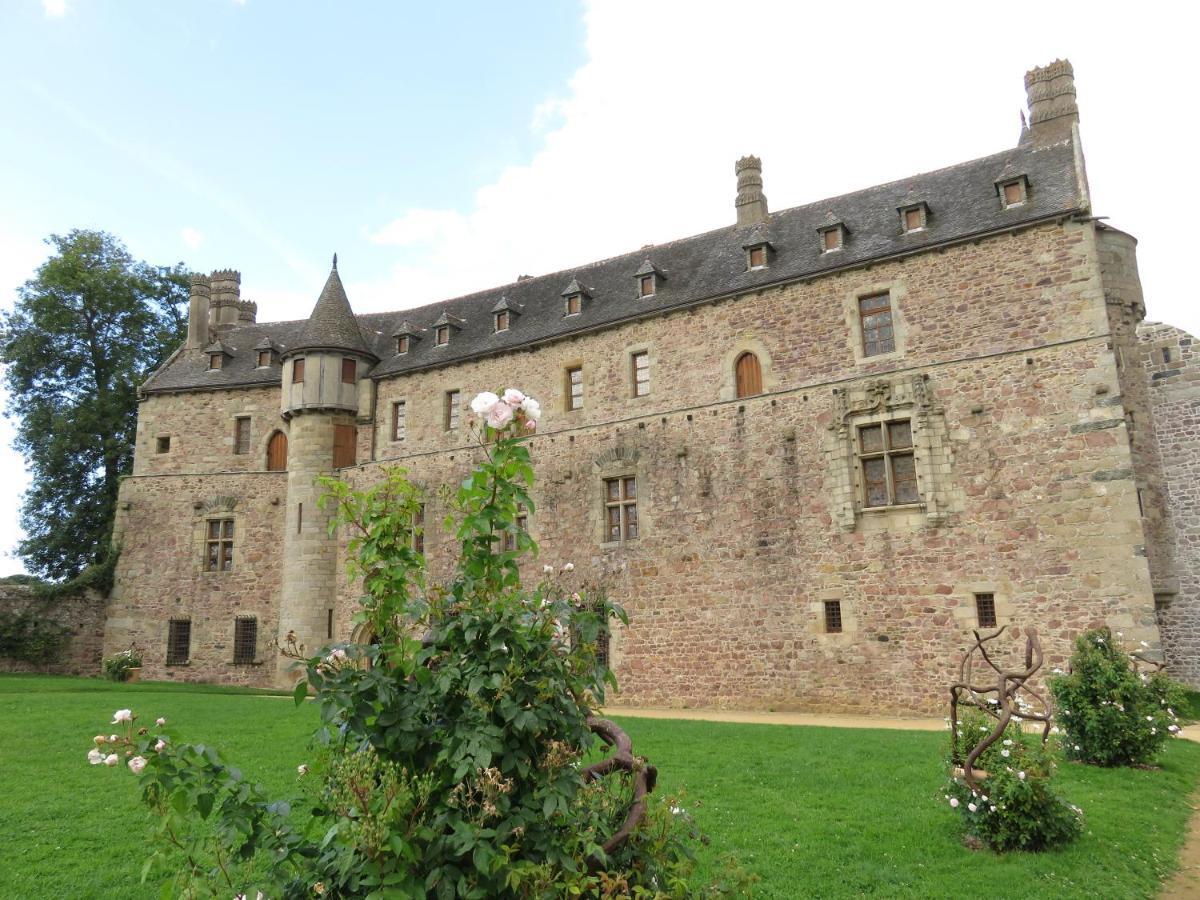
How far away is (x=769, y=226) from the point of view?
21.6 metres

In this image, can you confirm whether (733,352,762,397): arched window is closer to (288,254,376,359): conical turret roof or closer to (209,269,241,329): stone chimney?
(288,254,376,359): conical turret roof

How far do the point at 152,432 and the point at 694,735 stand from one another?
74.5 ft

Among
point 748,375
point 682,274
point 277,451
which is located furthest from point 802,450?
point 277,451

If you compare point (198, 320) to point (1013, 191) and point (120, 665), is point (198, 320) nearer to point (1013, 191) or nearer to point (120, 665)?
point (120, 665)

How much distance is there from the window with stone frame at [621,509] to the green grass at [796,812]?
7.30 metres

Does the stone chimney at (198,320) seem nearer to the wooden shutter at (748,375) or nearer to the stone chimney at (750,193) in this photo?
the stone chimney at (750,193)

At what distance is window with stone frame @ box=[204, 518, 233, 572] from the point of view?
25.5 meters

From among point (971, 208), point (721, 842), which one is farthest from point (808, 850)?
point (971, 208)

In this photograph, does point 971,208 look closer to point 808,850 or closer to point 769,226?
point 769,226

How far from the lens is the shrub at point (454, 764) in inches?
104

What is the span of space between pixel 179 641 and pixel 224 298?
1306 cm

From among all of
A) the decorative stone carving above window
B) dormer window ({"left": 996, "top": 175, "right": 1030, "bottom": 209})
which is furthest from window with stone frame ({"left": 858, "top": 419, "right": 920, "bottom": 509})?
dormer window ({"left": 996, "top": 175, "right": 1030, "bottom": 209})

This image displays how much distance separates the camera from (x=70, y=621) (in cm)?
2525

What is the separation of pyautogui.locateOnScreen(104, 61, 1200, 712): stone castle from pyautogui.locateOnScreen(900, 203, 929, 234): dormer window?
0.22 ft
